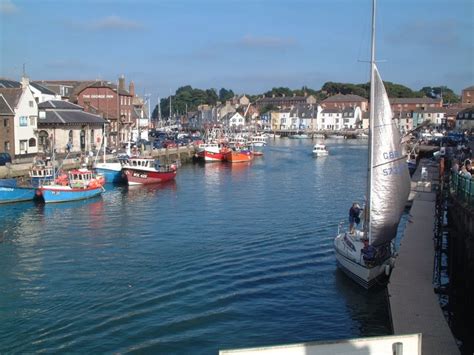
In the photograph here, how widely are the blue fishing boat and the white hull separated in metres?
28.0

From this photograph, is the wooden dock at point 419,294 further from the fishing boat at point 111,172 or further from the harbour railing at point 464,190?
the fishing boat at point 111,172

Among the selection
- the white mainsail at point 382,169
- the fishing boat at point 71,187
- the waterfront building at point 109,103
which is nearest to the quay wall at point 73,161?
the fishing boat at point 71,187

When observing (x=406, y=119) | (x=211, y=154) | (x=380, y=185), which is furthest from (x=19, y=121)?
(x=406, y=119)

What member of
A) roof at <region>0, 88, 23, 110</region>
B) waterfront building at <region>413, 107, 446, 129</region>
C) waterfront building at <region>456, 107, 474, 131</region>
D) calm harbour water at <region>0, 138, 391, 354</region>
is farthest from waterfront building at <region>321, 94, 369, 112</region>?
calm harbour water at <region>0, 138, 391, 354</region>

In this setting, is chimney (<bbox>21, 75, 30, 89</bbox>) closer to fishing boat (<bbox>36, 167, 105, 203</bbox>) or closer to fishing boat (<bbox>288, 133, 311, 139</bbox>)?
fishing boat (<bbox>36, 167, 105, 203</bbox>)

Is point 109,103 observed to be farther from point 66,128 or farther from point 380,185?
point 380,185

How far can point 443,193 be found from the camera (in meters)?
35.3

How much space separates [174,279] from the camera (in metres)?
24.0

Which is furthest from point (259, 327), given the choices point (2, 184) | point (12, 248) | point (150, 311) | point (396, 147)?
point (2, 184)

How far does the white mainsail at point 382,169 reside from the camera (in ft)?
73.8

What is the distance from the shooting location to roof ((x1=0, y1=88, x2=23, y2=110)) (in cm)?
6134

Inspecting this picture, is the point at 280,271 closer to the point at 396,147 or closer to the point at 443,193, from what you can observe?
the point at 396,147

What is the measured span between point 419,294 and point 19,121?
173 feet

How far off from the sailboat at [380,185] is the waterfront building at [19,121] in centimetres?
4658
